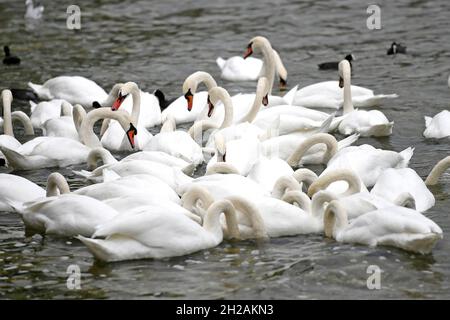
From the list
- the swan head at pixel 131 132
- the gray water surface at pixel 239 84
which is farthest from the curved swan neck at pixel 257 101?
the swan head at pixel 131 132

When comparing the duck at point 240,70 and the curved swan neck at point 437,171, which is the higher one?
the duck at point 240,70

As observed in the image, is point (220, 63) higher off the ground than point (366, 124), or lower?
higher

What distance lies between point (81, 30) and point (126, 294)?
1350 centimetres

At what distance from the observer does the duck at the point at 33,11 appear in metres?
22.6

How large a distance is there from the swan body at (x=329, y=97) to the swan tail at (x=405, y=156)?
3.20 meters

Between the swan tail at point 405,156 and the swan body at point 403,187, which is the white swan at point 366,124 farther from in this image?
the swan body at point 403,187

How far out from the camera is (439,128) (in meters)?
13.3

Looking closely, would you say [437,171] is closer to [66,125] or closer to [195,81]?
[195,81]

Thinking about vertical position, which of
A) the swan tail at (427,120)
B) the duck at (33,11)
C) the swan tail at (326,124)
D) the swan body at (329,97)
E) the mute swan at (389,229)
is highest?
the duck at (33,11)

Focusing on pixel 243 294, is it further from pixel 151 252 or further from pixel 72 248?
pixel 72 248

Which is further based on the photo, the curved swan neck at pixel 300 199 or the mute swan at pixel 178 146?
the mute swan at pixel 178 146

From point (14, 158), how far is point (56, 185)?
2183 millimetres

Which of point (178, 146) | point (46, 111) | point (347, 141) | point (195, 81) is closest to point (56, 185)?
point (178, 146)
